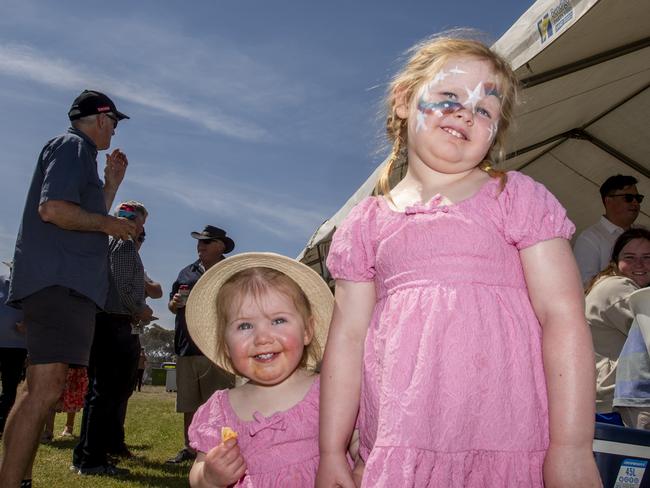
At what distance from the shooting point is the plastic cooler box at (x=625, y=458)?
2492 mm

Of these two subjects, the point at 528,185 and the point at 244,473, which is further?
the point at 244,473

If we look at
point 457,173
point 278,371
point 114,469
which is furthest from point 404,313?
point 114,469

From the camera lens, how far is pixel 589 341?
160 cm

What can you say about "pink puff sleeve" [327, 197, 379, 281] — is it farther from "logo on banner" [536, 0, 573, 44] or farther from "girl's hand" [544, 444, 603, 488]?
"logo on banner" [536, 0, 573, 44]

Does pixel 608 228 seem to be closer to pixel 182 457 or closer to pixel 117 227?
pixel 117 227

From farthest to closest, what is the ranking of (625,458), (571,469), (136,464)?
(136,464)
(625,458)
(571,469)

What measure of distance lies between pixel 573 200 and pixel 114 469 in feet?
14.3

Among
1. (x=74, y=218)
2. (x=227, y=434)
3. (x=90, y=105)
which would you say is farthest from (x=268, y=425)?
(x=90, y=105)

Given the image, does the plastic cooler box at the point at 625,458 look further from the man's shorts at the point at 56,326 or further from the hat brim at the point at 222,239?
the hat brim at the point at 222,239

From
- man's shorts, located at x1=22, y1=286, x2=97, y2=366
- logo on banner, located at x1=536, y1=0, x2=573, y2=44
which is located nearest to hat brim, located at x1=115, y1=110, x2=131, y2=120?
man's shorts, located at x1=22, y1=286, x2=97, y2=366

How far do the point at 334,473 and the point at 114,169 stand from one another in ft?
11.0

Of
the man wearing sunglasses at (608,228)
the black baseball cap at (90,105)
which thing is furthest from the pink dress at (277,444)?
the man wearing sunglasses at (608,228)

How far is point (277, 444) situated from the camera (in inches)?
89.3

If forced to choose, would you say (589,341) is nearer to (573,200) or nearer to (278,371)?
(278,371)
